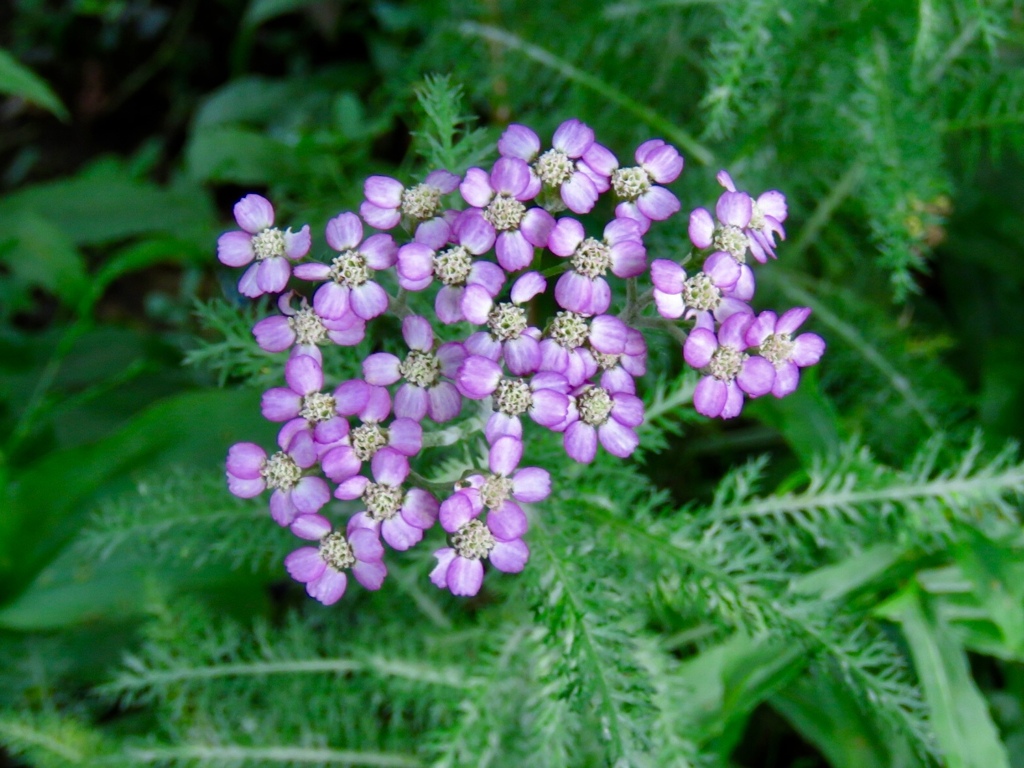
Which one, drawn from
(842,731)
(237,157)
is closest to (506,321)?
(842,731)

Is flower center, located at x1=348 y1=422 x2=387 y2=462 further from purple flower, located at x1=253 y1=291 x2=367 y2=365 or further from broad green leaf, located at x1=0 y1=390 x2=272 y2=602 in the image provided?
broad green leaf, located at x1=0 y1=390 x2=272 y2=602

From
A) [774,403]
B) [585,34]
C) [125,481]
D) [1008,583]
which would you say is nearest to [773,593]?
[1008,583]

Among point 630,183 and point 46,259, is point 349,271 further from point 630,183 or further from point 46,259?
point 46,259

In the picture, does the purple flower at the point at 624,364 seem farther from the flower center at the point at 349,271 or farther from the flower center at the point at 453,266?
the flower center at the point at 349,271

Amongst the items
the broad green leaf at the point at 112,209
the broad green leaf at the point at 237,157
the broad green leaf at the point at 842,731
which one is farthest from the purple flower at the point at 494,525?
the broad green leaf at the point at 112,209

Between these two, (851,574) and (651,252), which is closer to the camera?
(851,574)

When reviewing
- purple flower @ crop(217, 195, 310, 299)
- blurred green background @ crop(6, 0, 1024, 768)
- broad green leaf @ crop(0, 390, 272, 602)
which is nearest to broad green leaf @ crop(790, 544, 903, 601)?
Answer: blurred green background @ crop(6, 0, 1024, 768)

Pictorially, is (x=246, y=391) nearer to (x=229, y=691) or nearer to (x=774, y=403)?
(x=229, y=691)
